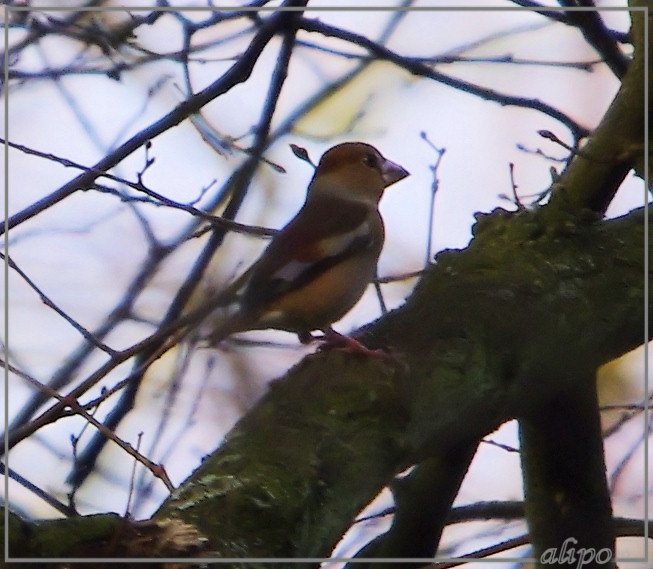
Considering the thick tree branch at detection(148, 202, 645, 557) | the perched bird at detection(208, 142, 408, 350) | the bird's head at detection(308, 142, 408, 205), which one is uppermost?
the bird's head at detection(308, 142, 408, 205)

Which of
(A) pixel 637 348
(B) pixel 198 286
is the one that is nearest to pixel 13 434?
(B) pixel 198 286

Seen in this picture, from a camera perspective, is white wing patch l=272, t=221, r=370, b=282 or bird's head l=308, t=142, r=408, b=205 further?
bird's head l=308, t=142, r=408, b=205

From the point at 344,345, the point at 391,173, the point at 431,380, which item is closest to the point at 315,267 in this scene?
the point at 391,173

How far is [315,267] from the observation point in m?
1.78

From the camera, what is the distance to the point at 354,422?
1.12m

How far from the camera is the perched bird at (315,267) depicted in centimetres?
168

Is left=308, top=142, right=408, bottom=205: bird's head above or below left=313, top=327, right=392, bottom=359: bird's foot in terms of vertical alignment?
above

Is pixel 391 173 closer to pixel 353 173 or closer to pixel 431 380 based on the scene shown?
pixel 353 173

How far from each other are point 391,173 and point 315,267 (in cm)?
27

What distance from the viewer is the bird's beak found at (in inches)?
70.3

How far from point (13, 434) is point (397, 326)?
0.65 m

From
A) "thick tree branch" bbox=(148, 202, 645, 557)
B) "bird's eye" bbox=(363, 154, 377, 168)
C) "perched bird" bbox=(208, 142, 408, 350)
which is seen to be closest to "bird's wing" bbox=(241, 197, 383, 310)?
"perched bird" bbox=(208, 142, 408, 350)

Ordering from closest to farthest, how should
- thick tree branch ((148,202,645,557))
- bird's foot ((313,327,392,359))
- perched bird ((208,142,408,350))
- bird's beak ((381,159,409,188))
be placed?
thick tree branch ((148,202,645,557)) < bird's foot ((313,327,392,359)) < perched bird ((208,142,408,350)) < bird's beak ((381,159,409,188))

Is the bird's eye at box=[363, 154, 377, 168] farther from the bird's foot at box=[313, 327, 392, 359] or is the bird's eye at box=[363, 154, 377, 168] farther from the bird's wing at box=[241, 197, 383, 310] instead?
the bird's foot at box=[313, 327, 392, 359]
